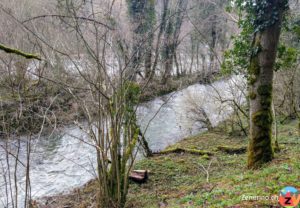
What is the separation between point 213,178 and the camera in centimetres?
655

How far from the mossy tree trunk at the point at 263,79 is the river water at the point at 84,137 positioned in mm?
2714

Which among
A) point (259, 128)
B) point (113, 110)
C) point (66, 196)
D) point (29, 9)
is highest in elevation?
point (29, 9)

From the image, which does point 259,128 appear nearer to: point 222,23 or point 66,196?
point 66,196

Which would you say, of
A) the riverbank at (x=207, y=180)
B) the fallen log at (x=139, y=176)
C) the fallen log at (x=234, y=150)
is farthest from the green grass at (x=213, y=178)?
the fallen log at (x=234, y=150)

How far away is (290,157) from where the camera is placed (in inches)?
231

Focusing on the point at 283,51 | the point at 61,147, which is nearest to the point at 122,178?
the point at 283,51

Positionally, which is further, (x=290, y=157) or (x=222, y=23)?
(x=222, y=23)

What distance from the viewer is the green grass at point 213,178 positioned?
13.6ft

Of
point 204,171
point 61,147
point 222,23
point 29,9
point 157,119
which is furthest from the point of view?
point 222,23

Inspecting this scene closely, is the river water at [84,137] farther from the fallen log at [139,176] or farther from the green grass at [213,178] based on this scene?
the green grass at [213,178]

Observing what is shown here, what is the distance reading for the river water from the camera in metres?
8.91

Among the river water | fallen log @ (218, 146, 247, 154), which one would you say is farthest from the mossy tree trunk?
fallen log @ (218, 146, 247, 154)

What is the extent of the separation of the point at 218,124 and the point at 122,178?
8.36m

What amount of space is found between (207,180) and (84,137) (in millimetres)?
6952
